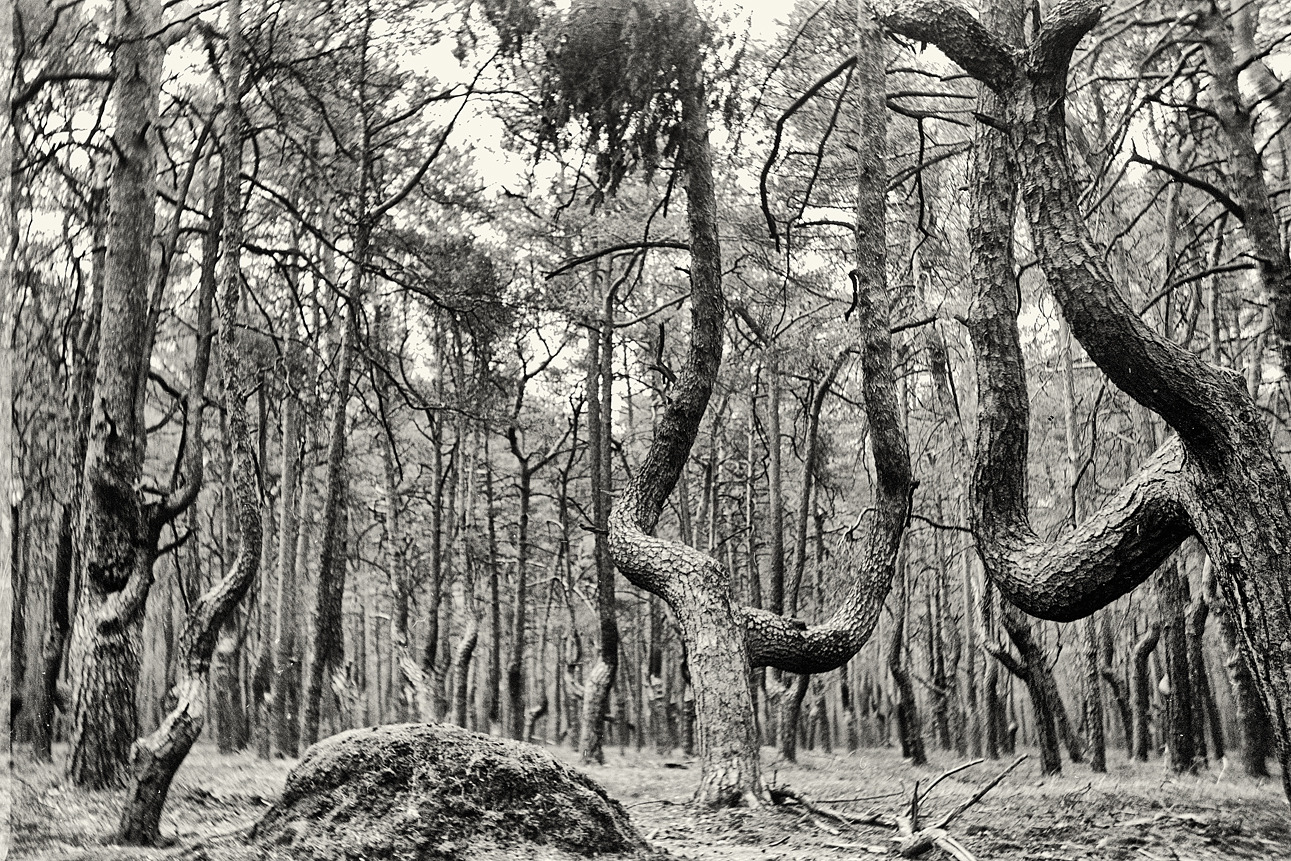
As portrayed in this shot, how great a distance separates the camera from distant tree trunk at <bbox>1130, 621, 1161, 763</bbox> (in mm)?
14508

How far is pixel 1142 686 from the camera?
15.6 m

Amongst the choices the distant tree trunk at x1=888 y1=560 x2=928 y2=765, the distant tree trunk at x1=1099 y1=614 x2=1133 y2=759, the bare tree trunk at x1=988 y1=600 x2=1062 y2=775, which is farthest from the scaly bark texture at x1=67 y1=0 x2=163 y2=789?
the distant tree trunk at x1=1099 y1=614 x2=1133 y2=759

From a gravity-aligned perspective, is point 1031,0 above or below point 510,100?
below

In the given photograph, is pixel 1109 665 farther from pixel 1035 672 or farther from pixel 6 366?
pixel 6 366

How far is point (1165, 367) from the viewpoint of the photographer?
480cm

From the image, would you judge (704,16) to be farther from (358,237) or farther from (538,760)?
(538,760)

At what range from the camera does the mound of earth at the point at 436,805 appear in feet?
13.8

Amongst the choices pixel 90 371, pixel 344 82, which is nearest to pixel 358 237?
pixel 344 82

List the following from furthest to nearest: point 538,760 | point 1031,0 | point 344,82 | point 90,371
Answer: point 344,82 < point 90,371 < point 1031,0 < point 538,760

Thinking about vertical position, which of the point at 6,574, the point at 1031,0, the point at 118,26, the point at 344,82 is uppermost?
the point at 344,82

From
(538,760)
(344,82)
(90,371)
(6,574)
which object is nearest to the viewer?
(538,760)

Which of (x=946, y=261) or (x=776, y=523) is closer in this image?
(x=946, y=261)

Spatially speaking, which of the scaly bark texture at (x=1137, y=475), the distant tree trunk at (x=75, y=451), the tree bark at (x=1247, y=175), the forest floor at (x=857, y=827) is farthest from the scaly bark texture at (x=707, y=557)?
the distant tree trunk at (x=75, y=451)

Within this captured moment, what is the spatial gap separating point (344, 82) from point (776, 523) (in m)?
9.24
